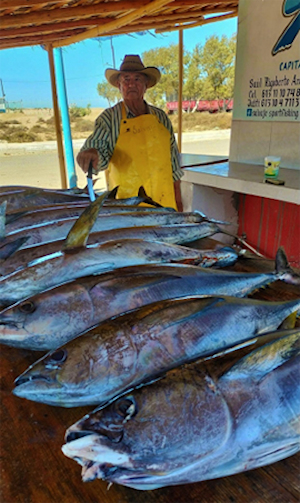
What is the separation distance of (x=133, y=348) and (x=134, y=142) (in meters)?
2.21

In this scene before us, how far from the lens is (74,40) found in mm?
5176

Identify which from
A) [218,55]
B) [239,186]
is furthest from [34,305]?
[218,55]

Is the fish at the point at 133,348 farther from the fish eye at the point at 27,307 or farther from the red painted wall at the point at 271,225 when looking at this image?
the red painted wall at the point at 271,225

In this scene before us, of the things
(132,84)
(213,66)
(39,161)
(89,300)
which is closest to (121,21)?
(132,84)

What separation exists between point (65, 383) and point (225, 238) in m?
3.28

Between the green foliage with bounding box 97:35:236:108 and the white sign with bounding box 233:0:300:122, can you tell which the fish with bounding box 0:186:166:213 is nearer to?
the white sign with bounding box 233:0:300:122

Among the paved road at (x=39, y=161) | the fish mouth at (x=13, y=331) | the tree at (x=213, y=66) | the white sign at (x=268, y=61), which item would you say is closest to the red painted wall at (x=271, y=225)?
the white sign at (x=268, y=61)

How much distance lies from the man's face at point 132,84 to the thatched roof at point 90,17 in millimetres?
1176

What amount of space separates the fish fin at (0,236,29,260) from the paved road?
8173 mm

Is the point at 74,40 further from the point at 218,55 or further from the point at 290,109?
the point at 218,55

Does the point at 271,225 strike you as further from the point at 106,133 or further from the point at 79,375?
the point at 79,375

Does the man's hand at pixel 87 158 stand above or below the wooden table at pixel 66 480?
above

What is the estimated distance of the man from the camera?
8.88 feet

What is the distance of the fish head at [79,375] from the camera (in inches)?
28.9
